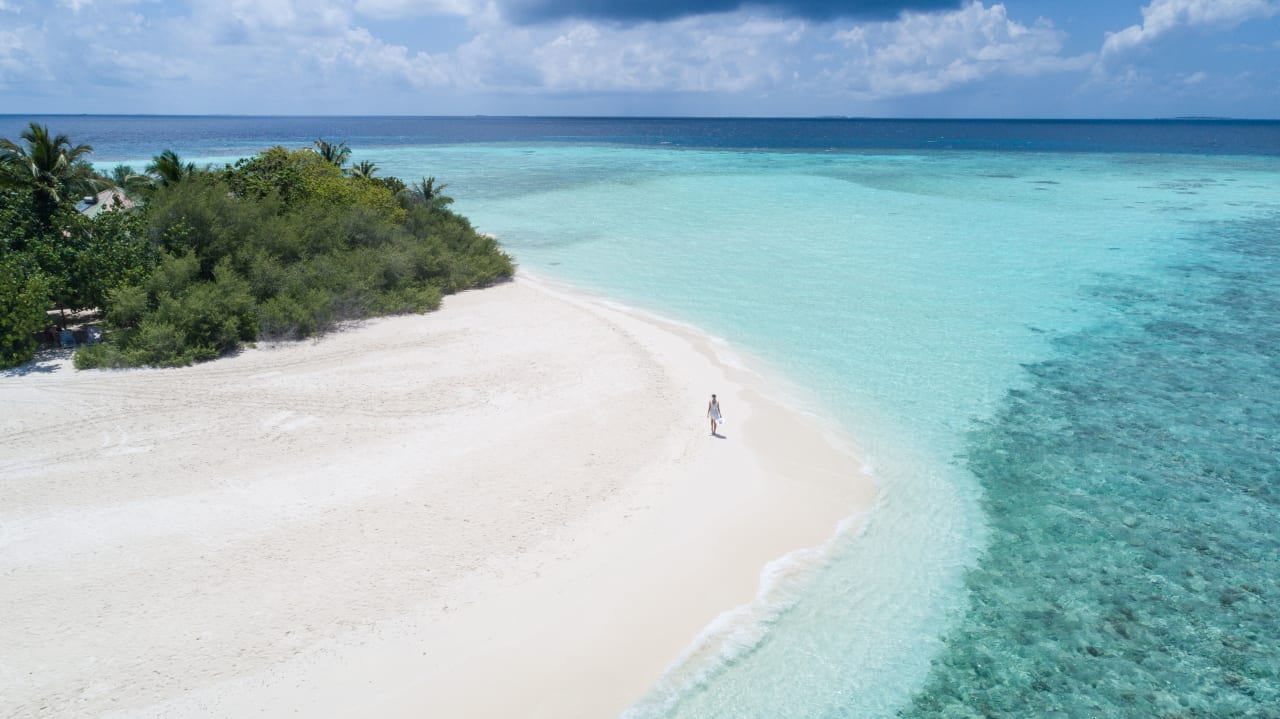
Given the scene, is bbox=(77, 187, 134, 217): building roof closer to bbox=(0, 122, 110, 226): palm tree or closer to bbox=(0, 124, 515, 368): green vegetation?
bbox=(0, 124, 515, 368): green vegetation

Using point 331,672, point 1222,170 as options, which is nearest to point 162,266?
point 331,672

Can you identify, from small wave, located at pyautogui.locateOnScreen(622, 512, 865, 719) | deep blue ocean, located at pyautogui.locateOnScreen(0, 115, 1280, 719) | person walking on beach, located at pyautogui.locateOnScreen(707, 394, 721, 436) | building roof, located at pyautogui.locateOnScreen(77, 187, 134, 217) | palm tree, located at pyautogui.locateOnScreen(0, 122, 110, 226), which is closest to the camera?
small wave, located at pyautogui.locateOnScreen(622, 512, 865, 719)

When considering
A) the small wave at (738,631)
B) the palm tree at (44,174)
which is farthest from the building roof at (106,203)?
the small wave at (738,631)

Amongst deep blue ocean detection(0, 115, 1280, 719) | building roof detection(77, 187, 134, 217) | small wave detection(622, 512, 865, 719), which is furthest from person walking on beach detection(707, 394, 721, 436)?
building roof detection(77, 187, 134, 217)

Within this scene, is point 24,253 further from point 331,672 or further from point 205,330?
point 331,672

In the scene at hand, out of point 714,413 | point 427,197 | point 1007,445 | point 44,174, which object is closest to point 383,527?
point 714,413
